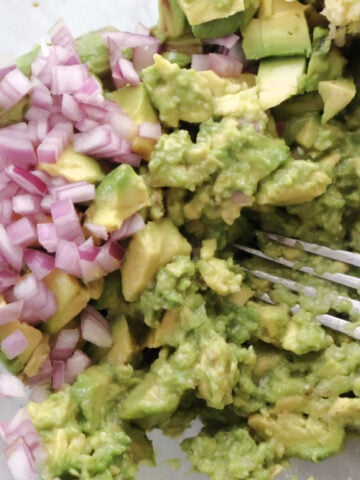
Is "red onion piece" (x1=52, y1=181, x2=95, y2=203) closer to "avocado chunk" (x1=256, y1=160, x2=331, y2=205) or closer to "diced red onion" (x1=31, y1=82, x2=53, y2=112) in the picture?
"diced red onion" (x1=31, y1=82, x2=53, y2=112)

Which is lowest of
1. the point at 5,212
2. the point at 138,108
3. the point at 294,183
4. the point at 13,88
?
the point at 294,183

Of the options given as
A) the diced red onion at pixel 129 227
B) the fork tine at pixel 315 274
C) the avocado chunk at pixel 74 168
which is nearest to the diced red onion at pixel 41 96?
the avocado chunk at pixel 74 168

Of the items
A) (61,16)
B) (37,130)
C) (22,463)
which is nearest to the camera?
(22,463)

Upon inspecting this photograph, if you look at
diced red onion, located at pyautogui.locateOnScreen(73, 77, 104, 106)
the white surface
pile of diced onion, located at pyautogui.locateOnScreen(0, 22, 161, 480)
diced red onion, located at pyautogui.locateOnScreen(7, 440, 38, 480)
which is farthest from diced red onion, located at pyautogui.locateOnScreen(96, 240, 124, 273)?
the white surface

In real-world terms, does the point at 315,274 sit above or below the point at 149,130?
below

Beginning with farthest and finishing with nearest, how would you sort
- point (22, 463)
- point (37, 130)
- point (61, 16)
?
1. point (61, 16)
2. point (37, 130)
3. point (22, 463)

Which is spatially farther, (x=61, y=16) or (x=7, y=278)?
(x=61, y=16)

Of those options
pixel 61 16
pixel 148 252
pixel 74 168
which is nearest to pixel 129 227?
pixel 148 252

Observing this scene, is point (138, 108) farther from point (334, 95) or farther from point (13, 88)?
point (334, 95)
